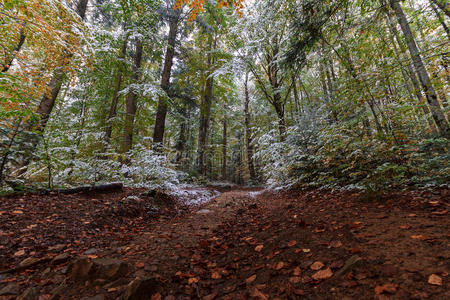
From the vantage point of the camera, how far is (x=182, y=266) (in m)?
2.38

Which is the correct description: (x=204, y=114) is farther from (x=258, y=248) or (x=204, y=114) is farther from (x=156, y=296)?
(x=156, y=296)

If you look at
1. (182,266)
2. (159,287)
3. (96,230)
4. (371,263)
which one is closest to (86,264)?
(159,287)

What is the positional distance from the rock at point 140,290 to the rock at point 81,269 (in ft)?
2.24

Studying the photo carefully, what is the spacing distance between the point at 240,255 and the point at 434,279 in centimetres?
180

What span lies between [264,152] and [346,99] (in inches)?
137

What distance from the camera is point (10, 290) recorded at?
6.26 feet

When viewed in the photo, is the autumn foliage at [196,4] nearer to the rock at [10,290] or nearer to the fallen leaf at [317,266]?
the fallen leaf at [317,266]

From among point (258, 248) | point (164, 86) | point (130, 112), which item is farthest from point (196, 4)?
point (130, 112)

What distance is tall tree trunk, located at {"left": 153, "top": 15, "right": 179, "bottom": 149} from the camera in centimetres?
873

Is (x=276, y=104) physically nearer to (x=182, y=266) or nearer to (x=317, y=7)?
(x=317, y=7)

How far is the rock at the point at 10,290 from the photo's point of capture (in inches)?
73.1

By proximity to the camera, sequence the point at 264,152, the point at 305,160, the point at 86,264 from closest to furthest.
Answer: the point at 86,264, the point at 305,160, the point at 264,152

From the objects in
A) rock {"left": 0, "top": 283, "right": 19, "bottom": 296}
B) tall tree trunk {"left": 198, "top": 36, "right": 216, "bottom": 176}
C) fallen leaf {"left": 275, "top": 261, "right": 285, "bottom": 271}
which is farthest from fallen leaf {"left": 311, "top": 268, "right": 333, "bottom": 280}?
tall tree trunk {"left": 198, "top": 36, "right": 216, "bottom": 176}

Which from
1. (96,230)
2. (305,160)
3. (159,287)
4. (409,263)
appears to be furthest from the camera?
(305,160)
